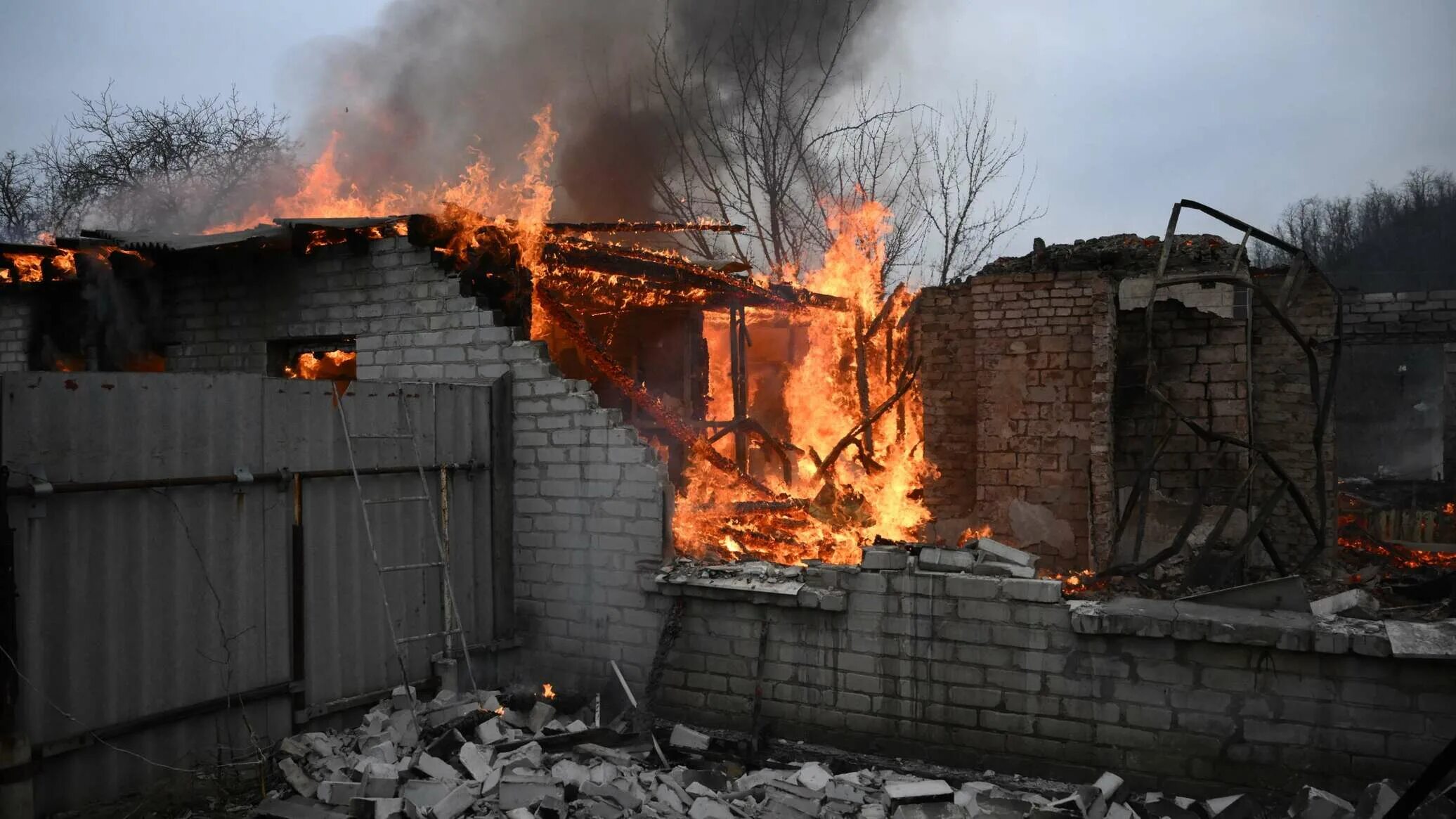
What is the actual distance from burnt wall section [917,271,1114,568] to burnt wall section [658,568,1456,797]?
289 centimetres

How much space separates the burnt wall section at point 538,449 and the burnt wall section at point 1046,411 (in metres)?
3.70

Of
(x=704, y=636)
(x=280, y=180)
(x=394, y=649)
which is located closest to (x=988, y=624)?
(x=704, y=636)

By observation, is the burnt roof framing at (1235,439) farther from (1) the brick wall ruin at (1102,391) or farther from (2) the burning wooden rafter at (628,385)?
(2) the burning wooden rafter at (628,385)

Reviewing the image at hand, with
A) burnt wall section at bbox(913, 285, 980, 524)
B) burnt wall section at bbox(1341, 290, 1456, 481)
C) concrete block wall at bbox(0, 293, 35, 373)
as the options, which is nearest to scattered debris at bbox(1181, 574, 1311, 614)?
burnt wall section at bbox(913, 285, 980, 524)

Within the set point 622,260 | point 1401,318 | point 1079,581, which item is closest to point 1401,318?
point 1401,318

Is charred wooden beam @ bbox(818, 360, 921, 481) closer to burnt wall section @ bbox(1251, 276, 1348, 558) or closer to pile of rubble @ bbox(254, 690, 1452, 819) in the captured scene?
burnt wall section @ bbox(1251, 276, 1348, 558)

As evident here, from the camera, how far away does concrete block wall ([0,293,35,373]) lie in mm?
9281

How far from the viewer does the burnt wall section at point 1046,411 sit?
821 centimetres

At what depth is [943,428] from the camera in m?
9.40

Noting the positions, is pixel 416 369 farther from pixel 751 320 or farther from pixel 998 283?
pixel 751 320

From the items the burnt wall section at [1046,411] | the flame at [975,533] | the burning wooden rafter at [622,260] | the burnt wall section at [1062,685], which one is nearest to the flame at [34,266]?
the burning wooden rafter at [622,260]

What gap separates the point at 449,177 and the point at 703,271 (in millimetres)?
8543

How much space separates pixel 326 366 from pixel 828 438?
825cm

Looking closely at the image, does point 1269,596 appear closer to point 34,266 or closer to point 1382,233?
point 34,266
